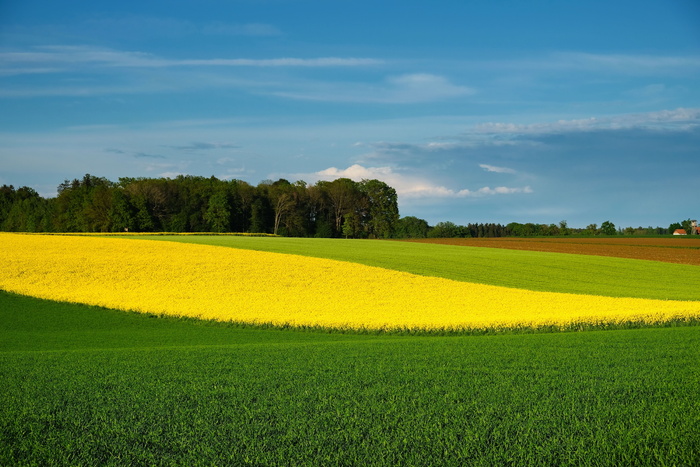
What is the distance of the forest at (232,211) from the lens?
8162 cm

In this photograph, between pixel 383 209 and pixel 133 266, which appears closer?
pixel 133 266

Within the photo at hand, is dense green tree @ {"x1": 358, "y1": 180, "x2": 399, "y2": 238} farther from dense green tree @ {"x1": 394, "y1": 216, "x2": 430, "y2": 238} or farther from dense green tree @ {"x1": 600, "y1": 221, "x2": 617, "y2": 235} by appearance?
dense green tree @ {"x1": 600, "y1": 221, "x2": 617, "y2": 235}

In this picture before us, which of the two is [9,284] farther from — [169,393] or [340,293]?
[169,393]

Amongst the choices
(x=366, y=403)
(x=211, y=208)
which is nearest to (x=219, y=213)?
(x=211, y=208)

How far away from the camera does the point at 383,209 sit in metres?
92.1

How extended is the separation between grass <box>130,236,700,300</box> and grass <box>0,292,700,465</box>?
16.6m

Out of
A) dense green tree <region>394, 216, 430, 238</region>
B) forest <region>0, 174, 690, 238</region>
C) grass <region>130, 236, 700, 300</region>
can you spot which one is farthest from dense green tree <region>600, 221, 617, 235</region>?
grass <region>130, 236, 700, 300</region>

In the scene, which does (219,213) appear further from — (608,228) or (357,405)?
(357,405)

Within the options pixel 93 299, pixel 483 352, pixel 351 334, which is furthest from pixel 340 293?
pixel 483 352

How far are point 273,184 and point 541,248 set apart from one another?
5417 centimetres

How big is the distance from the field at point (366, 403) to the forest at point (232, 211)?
69080mm

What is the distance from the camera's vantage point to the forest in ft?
268

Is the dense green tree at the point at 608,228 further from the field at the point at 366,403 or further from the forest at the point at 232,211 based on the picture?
the field at the point at 366,403

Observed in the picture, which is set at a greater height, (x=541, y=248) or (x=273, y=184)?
(x=273, y=184)
